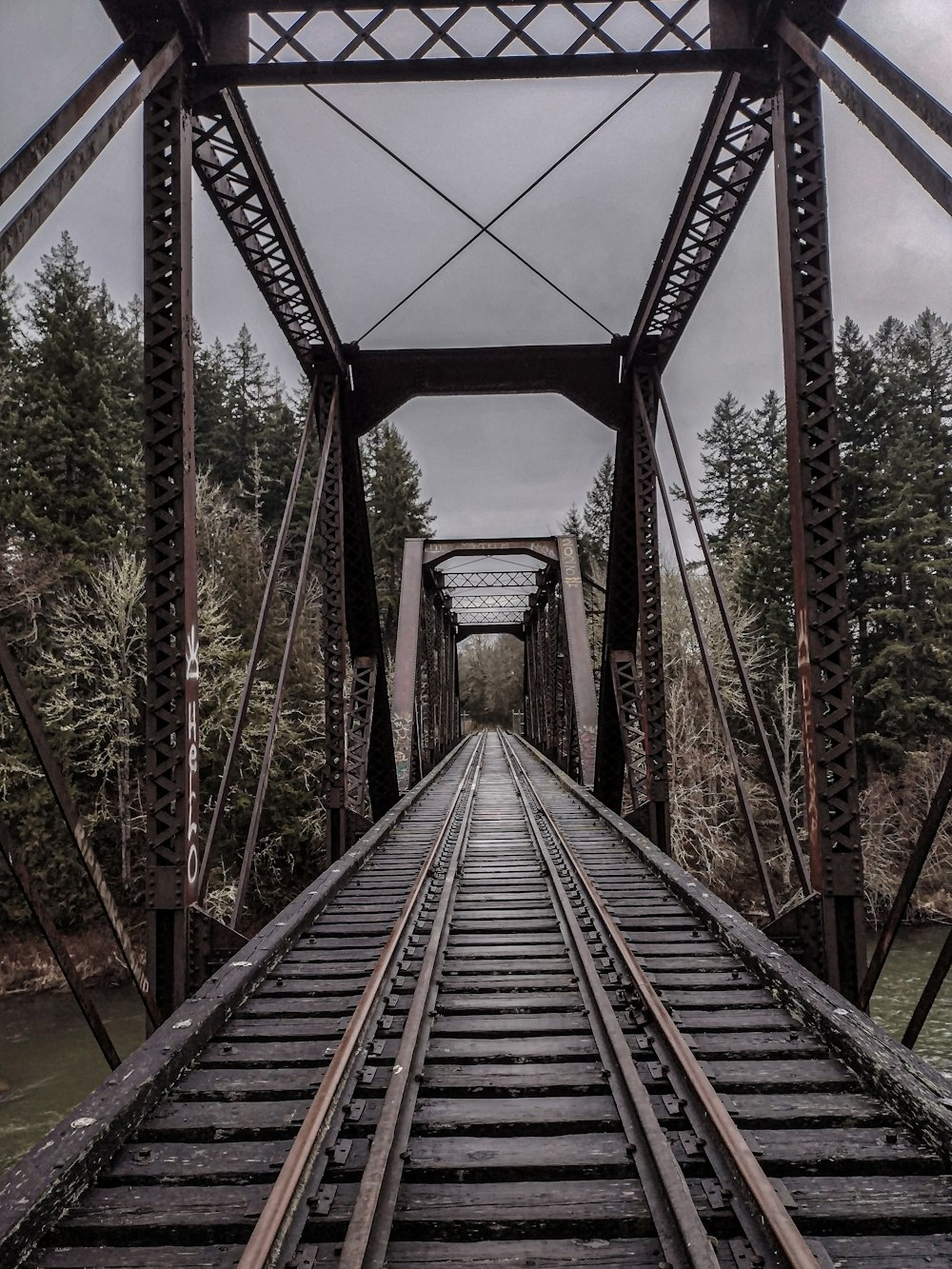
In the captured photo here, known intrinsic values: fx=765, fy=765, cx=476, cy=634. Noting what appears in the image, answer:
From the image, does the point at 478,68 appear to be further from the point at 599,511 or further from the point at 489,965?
the point at 599,511

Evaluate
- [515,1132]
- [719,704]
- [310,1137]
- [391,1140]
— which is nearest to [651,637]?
[719,704]

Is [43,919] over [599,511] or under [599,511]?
under

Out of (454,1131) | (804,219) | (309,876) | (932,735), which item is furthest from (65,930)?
(932,735)

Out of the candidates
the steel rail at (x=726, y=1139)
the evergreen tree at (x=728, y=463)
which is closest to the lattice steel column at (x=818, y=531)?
the steel rail at (x=726, y=1139)

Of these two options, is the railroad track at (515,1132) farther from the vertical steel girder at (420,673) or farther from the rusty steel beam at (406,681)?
the vertical steel girder at (420,673)

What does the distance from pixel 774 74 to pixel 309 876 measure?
22.8m

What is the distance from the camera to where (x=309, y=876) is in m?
23.6

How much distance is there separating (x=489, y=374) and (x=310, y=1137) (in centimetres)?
880

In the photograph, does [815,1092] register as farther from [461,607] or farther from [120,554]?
[461,607]

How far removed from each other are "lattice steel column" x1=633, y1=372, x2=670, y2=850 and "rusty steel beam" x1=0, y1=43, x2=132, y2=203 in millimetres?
6131

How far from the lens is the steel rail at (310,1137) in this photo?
2.22 m

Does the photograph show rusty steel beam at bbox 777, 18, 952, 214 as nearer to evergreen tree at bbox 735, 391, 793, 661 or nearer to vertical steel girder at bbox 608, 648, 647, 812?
vertical steel girder at bbox 608, 648, 647, 812

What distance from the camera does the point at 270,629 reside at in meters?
27.9

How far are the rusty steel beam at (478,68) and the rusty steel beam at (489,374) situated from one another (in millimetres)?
4248
